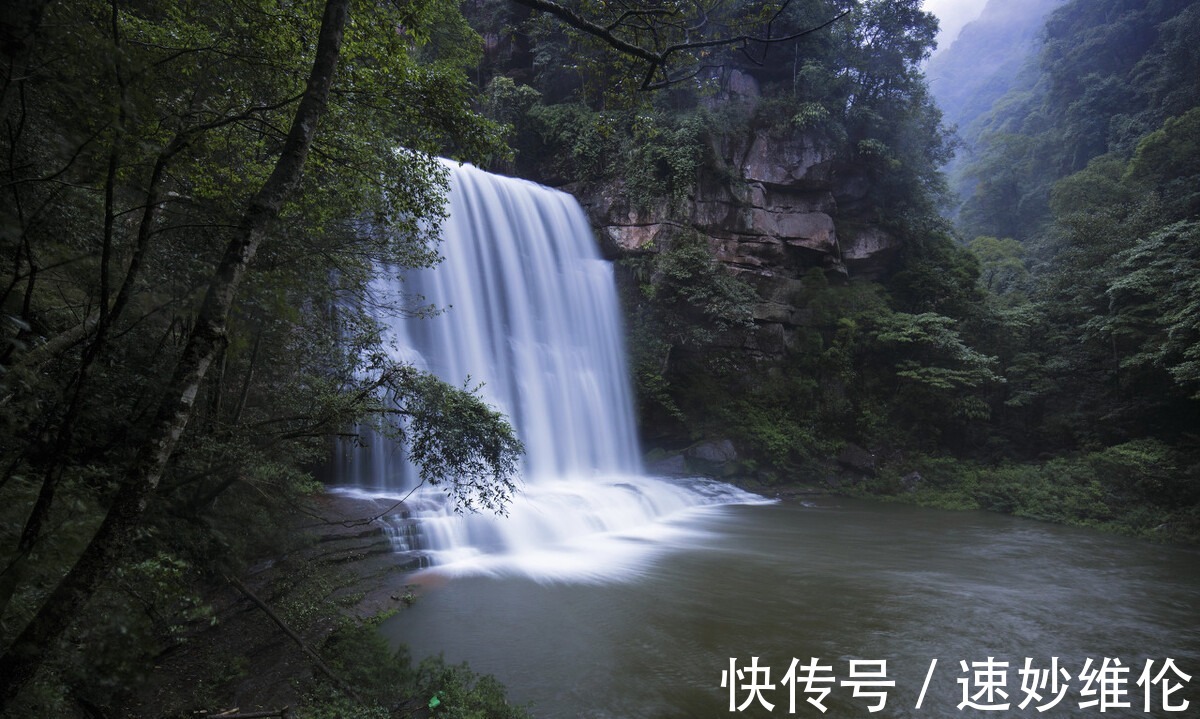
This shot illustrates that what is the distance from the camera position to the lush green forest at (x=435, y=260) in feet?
9.67

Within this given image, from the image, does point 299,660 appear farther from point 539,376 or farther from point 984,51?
point 984,51

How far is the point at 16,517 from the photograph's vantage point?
290cm

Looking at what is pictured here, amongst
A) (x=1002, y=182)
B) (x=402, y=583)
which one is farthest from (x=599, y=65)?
(x=1002, y=182)

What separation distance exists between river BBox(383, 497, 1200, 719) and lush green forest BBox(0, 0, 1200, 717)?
1187 mm

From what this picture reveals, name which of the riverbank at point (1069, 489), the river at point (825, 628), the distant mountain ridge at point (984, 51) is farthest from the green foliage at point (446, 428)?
the distant mountain ridge at point (984, 51)

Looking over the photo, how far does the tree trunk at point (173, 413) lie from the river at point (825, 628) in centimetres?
346

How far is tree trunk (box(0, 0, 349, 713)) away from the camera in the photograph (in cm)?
231

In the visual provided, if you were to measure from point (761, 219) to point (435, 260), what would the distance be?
1400 cm

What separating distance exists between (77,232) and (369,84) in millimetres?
2245

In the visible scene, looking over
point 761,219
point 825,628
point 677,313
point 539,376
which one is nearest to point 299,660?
point 825,628

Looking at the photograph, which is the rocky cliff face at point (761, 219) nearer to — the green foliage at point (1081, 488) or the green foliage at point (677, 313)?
the green foliage at point (677, 313)

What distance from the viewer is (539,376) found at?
52.0 feet

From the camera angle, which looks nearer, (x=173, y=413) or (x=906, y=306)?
(x=173, y=413)

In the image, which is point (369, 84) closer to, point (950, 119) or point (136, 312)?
point (136, 312)
